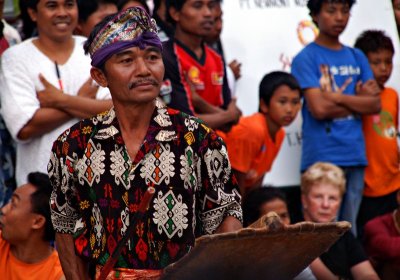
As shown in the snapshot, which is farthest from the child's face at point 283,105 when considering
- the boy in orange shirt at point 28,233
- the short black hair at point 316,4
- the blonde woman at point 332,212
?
the boy in orange shirt at point 28,233

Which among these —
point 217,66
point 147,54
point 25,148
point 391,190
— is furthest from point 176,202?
point 391,190

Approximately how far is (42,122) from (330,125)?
7.95 ft

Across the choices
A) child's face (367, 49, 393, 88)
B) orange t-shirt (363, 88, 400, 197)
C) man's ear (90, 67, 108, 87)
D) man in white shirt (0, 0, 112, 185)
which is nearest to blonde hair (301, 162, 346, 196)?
orange t-shirt (363, 88, 400, 197)

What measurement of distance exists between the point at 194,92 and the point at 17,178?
129 cm

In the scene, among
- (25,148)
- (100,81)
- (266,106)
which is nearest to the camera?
(100,81)

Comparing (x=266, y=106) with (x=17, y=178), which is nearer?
(x=17, y=178)

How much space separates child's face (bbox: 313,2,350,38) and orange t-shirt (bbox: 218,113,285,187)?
2.70ft

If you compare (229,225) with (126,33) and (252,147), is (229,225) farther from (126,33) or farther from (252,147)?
(252,147)

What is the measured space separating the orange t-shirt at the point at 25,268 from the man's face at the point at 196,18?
201 centimetres

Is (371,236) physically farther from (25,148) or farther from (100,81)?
(100,81)

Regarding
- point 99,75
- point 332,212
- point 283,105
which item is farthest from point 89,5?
point 99,75

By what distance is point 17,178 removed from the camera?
7082 mm

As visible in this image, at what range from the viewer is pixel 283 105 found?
8133mm

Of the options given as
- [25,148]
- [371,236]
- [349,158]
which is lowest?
[371,236]
